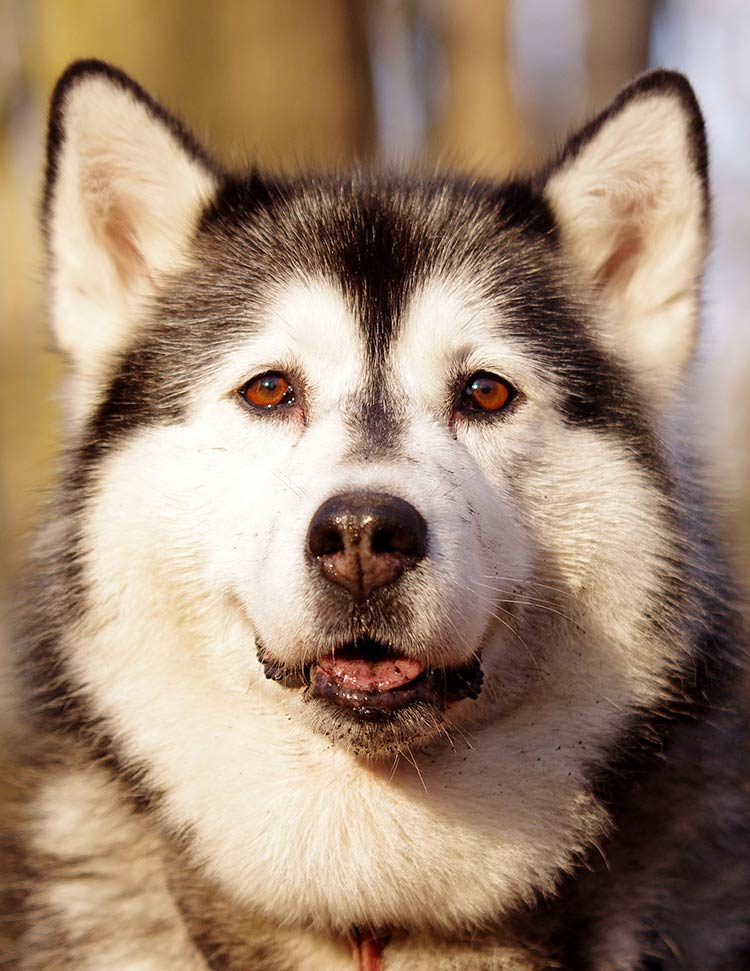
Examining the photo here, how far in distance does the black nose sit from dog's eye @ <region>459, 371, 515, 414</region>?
1.95ft

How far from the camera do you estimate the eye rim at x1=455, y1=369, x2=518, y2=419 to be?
285cm

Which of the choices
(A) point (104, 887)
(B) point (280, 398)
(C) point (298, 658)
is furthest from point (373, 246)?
(A) point (104, 887)

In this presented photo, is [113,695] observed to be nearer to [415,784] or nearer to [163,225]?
[415,784]


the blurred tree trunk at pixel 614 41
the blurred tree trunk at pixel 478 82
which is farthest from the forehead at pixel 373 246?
the blurred tree trunk at pixel 614 41

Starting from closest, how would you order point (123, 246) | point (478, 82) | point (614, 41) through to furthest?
point (123, 246) → point (614, 41) → point (478, 82)

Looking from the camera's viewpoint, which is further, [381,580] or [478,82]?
[478,82]

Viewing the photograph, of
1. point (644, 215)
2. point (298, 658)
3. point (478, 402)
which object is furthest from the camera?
point (644, 215)

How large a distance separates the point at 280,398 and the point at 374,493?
0.63 metres

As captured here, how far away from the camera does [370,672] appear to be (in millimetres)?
2514

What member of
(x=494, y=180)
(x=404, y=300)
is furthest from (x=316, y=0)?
(x=404, y=300)

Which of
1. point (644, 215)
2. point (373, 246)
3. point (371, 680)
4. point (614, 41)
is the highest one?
point (614, 41)

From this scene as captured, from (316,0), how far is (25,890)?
5.07 m

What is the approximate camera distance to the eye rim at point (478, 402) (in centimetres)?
285

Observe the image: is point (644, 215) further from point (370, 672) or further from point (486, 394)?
point (370, 672)
